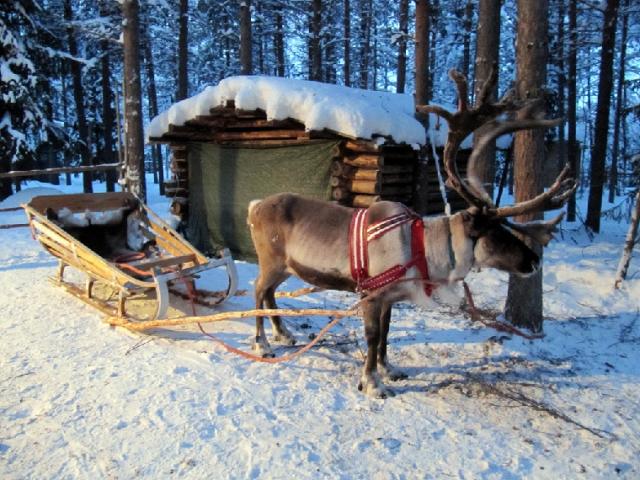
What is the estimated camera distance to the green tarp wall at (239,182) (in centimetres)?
881

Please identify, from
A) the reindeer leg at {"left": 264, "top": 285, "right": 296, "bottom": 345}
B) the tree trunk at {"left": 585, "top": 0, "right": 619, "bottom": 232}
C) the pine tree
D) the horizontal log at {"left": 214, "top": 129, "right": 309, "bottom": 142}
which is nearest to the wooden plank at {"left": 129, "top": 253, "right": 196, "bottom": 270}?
the reindeer leg at {"left": 264, "top": 285, "right": 296, "bottom": 345}

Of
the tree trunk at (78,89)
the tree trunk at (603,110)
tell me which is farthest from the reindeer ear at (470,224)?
the tree trunk at (78,89)

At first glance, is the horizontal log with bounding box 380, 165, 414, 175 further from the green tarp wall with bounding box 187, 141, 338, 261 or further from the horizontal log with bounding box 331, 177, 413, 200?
the green tarp wall with bounding box 187, 141, 338, 261

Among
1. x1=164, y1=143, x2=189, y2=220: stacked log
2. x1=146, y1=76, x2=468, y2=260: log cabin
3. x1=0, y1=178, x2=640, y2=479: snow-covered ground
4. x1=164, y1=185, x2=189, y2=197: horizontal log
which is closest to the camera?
x1=0, y1=178, x2=640, y2=479: snow-covered ground

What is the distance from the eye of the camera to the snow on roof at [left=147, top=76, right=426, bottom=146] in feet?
24.8

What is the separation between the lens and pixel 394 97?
10523 mm

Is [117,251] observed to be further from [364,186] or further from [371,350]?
[371,350]

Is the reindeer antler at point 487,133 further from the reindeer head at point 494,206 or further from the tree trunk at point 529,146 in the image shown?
the tree trunk at point 529,146

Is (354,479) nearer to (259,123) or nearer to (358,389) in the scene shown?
(358,389)

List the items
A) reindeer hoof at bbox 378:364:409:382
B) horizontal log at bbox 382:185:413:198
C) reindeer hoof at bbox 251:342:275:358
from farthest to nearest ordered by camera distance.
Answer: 1. horizontal log at bbox 382:185:413:198
2. reindeer hoof at bbox 251:342:275:358
3. reindeer hoof at bbox 378:364:409:382

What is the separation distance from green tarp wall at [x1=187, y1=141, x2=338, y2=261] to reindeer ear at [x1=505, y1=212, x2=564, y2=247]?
4.91 metres

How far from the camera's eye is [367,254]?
13.0ft

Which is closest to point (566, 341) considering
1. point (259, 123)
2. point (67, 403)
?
point (67, 403)

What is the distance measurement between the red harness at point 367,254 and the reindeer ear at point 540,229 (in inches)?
27.6
